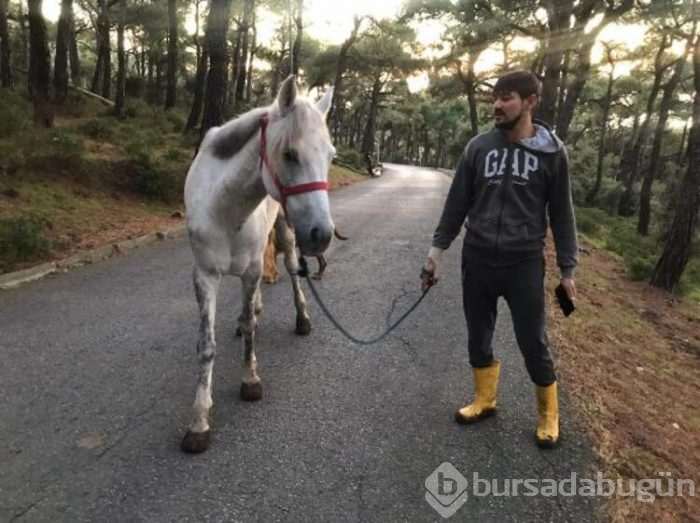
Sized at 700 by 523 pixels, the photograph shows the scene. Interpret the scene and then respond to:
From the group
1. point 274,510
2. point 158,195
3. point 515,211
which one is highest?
point 515,211

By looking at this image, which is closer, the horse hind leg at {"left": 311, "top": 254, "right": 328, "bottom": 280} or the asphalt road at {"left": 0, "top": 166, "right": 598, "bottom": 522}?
the asphalt road at {"left": 0, "top": 166, "right": 598, "bottom": 522}

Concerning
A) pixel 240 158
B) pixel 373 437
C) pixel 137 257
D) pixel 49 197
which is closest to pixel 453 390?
pixel 373 437

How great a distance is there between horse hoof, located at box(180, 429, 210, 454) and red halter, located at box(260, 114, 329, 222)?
1.51 meters

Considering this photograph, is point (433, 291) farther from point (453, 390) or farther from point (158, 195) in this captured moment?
point (158, 195)

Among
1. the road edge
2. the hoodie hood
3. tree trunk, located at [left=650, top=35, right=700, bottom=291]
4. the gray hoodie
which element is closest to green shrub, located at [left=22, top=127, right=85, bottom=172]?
the road edge

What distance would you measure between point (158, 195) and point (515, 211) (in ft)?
31.8

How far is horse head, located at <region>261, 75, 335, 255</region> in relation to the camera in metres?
2.72

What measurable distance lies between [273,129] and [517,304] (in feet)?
6.16

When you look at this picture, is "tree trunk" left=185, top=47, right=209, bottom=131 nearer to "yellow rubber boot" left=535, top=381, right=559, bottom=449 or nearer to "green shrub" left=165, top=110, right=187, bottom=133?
"green shrub" left=165, top=110, right=187, bottom=133

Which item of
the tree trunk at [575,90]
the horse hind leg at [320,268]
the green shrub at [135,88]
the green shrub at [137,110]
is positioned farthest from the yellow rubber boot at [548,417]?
the green shrub at [135,88]

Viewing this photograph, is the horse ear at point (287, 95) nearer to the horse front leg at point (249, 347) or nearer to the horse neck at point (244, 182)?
the horse neck at point (244, 182)

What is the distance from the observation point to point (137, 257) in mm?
8078

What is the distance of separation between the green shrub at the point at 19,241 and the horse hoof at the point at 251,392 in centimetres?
442

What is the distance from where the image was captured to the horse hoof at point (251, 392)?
3967mm
